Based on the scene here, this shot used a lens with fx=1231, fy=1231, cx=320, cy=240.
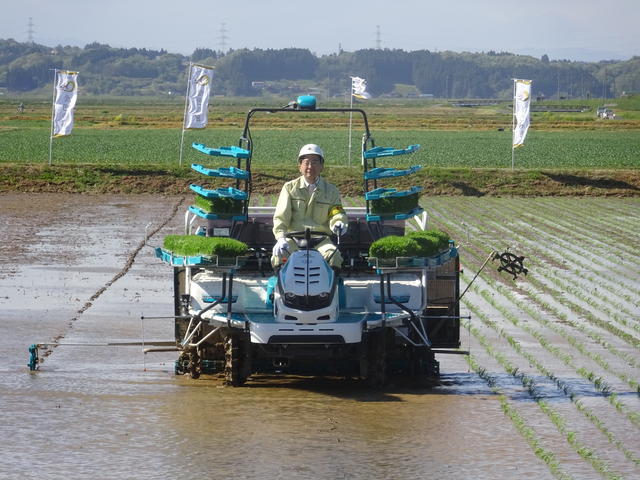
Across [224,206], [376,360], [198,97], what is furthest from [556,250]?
[198,97]

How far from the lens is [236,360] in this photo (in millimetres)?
10281

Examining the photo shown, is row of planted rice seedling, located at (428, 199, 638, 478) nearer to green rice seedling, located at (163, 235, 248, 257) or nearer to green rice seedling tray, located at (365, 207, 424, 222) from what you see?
green rice seedling tray, located at (365, 207, 424, 222)

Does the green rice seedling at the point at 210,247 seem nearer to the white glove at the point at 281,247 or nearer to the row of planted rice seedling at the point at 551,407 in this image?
the white glove at the point at 281,247

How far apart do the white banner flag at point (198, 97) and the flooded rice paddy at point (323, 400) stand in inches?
641

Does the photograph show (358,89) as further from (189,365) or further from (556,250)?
(189,365)

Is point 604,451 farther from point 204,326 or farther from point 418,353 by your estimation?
point 204,326

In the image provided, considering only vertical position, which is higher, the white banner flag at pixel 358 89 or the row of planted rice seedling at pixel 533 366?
the white banner flag at pixel 358 89

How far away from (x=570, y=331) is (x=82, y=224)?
1371 centimetres

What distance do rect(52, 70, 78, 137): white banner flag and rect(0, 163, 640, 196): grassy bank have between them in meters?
1.26

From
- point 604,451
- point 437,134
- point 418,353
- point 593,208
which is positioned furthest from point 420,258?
point 437,134

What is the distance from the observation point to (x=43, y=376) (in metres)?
10.9

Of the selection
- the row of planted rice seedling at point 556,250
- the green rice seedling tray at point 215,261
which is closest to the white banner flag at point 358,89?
the row of planted rice seedling at point 556,250

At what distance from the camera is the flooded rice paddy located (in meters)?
8.09

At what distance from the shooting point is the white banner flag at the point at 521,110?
35062mm
